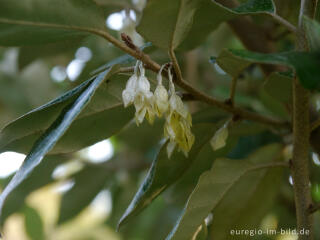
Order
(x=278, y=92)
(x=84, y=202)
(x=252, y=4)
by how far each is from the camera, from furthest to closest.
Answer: (x=84, y=202), (x=278, y=92), (x=252, y=4)

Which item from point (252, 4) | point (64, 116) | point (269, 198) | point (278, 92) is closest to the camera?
point (64, 116)

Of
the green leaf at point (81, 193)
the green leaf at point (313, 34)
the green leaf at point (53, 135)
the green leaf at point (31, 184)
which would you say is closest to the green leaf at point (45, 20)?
the green leaf at point (53, 135)

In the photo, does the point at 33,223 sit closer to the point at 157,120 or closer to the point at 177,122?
the point at 157,120

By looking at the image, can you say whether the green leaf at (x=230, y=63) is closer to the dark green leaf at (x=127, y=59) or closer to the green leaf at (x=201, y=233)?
the dark green leaf at (x=127, y=59)

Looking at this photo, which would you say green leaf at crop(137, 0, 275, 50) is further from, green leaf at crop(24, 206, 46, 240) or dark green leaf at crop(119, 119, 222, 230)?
green leaf at crop(24, 206, 46, 240)

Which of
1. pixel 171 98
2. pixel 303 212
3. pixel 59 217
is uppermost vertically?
pixel 171 98

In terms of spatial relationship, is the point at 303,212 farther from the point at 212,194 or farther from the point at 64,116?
the point at 64,116

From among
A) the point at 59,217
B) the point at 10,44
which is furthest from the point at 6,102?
the point at 10,44

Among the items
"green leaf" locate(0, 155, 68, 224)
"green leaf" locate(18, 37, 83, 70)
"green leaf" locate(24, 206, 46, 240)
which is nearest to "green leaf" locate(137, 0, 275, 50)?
"green leaf" locate(18, 37, 83, 70)
